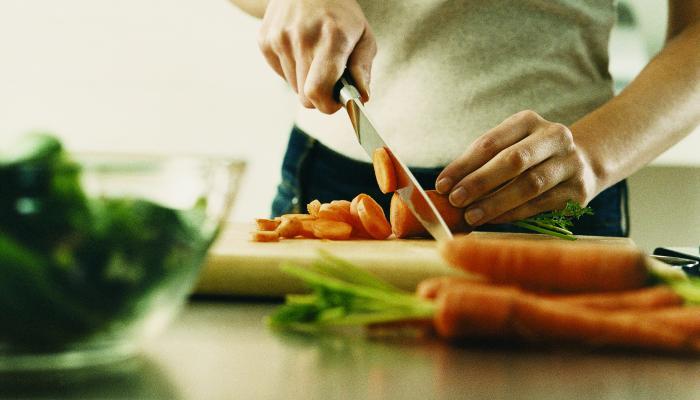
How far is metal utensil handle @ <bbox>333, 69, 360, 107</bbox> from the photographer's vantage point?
133cm

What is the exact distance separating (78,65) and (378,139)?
2.80m

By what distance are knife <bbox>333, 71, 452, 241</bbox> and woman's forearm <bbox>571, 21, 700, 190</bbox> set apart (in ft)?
1.43

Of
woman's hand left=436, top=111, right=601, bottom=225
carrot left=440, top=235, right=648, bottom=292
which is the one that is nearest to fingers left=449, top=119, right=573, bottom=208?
woman's hand left=436, top=111, right=601, bottom=225

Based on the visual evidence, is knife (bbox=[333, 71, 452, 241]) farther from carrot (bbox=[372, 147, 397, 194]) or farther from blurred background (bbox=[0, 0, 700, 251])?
blurred background (bbox=[0, 0, 700, 251])

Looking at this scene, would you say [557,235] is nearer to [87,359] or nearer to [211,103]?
[87,359]

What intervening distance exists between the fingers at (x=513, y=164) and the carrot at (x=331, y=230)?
0.66 feet

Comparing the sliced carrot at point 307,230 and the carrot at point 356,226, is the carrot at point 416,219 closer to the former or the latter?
the carrot at point 356,226

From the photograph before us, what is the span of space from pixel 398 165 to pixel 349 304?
2.11ft

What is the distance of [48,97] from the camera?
3.69 meters

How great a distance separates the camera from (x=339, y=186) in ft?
5.88

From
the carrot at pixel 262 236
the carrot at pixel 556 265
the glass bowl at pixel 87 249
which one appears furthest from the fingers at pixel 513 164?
the glass bowl at pixel 87 249

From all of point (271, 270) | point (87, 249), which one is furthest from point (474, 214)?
point (87, 249)

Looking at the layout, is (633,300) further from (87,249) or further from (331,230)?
(331,230)

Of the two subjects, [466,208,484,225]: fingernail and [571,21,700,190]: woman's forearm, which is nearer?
[466,208,484,225]: fingernail
